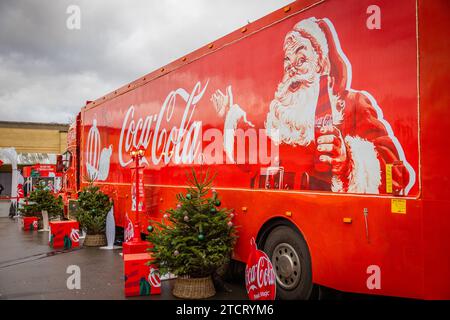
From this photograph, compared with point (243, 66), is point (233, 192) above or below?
below

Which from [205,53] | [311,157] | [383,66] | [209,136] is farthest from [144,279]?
[383,66]

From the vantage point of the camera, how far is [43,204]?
52.4 ft

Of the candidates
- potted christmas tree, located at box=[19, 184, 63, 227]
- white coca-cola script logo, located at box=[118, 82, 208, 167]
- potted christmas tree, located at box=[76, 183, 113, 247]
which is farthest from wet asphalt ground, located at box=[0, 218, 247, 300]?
potted christmas tree, located at box=[19, 184, 63, 227]

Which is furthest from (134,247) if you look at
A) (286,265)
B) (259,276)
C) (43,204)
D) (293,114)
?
(43,204)

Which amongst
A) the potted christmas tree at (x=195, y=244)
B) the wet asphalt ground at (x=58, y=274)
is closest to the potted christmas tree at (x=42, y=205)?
the wet asphalt ground at (x=58, y=274)

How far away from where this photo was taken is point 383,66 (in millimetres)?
4590

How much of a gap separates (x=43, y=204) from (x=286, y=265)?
12410 millimetres

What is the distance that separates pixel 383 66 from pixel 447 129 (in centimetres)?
86

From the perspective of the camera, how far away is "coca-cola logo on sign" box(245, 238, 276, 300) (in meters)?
5.71

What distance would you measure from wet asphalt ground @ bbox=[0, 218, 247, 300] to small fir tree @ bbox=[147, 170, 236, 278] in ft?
1.74

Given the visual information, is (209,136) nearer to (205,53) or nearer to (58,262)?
(205,53)

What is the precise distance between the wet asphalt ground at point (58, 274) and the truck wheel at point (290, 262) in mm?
926

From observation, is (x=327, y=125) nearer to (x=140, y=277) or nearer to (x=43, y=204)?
(x=140, y=277)

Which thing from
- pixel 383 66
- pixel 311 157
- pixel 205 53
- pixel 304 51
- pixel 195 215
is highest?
pixel 205 53
